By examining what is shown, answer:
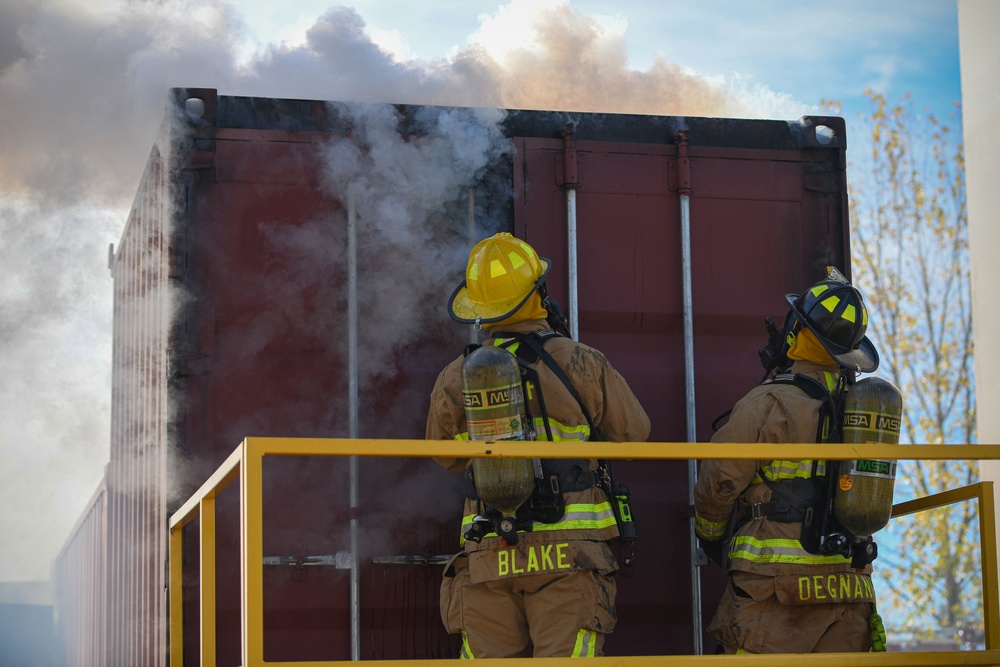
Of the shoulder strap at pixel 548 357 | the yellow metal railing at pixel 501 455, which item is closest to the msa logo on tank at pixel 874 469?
the yellow metal railing at pixel 501 455

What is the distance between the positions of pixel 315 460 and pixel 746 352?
2.01 meters

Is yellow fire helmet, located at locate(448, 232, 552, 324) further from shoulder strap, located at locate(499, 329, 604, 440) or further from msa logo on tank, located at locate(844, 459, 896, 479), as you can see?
msa logo on tank, located at locate(844, 459, 896, 479)

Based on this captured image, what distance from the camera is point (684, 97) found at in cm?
651

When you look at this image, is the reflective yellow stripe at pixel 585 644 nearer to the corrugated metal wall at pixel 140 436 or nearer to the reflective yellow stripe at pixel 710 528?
the reflective yellow stripe at pixel 710 528

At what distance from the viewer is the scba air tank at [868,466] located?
430 centimetres

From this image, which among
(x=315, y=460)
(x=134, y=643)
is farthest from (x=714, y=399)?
(x=134, y=643)

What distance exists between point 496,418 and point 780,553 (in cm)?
124

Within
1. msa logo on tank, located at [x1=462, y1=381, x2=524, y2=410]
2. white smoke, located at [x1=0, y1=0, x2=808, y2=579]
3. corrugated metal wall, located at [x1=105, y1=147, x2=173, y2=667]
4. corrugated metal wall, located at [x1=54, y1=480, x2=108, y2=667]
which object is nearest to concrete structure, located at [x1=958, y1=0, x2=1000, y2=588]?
white smoke, located at [x1=0, y1=0, x2=808, y2=579]

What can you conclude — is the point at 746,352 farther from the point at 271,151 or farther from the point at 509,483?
the point at 271,151

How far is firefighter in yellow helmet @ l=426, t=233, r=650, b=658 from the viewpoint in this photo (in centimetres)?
438

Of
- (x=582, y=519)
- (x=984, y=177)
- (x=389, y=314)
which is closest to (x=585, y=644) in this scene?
(x=582, y=519)

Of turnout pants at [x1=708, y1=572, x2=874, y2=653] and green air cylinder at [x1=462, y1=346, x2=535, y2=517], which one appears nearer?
green air cylinder at [x1=462, y1=346, x2=535, y2=517]

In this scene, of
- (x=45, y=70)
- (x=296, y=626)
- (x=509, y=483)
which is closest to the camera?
(x=509, y=483)

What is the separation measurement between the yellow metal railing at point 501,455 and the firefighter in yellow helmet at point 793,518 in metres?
0.51
